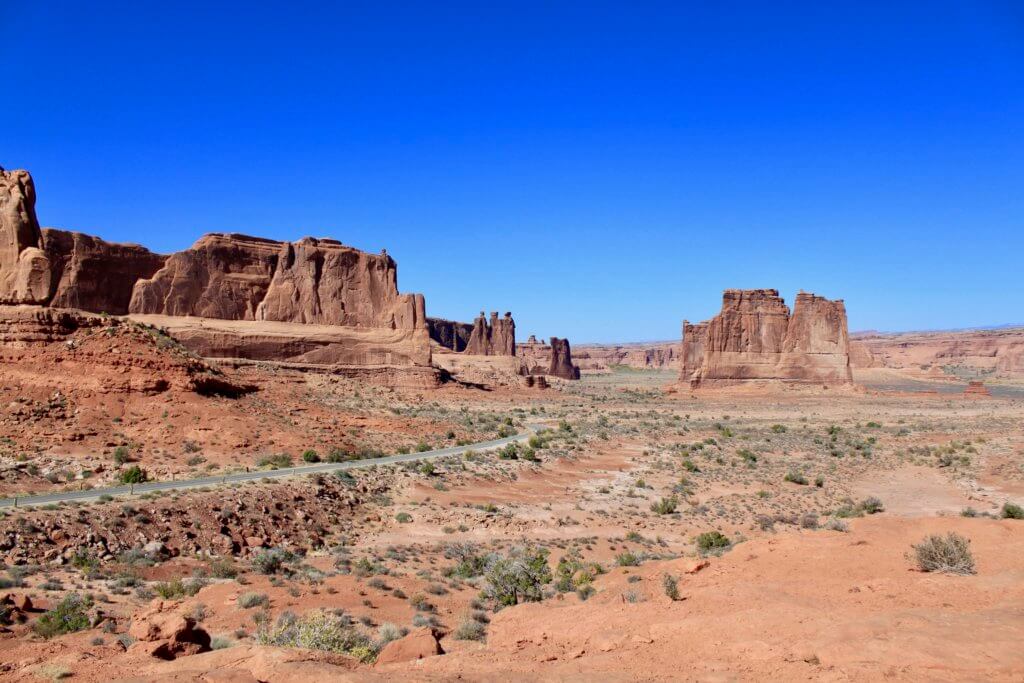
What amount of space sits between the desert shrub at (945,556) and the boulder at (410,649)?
7927mm

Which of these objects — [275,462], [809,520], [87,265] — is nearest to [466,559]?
A: [809,520]

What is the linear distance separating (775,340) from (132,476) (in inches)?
2640

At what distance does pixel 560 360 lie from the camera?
120188 mm

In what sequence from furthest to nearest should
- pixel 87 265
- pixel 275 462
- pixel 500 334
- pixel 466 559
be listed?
pixel 500 334, pixel 87 265, pixel 275 462, pixel 466 559

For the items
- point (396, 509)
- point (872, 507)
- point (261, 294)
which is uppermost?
point (261, 294)

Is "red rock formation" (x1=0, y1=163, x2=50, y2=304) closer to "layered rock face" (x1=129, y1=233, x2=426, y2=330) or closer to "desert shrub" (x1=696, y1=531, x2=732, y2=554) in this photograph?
"layered rock face" (x1=129, y1=233, x2=426, y2=330)

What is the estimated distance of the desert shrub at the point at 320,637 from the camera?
29.8 ft

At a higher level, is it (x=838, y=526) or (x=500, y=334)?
(x=500, y=334)

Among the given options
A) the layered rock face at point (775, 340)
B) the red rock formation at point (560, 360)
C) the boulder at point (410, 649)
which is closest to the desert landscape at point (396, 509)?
the boulder at point (410, 649)

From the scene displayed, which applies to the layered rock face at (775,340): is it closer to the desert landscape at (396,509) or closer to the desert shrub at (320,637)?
the desert landscape at (396,509)

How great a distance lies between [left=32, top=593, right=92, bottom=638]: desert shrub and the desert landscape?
7 cm

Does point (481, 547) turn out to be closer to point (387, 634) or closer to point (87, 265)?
point (387, 634)

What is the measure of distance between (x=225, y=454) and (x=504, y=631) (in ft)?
59.2

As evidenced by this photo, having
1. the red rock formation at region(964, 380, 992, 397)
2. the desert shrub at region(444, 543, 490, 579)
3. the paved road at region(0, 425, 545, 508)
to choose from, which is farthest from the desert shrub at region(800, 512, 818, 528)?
the red rock formation at region(964, 380, 992, 397)
